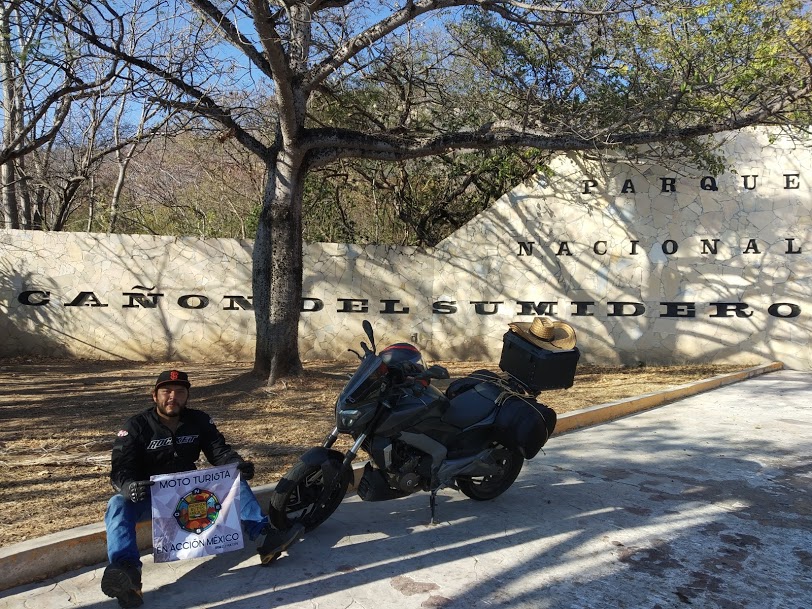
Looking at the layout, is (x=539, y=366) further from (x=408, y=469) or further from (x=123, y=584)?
(x=123, y=584)

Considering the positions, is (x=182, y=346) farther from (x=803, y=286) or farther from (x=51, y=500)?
(x=803, y=286)

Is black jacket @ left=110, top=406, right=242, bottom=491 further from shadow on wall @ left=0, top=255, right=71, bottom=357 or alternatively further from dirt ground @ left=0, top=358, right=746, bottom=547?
shadow on wall @ left=0, top=255, right=71, bottom=357

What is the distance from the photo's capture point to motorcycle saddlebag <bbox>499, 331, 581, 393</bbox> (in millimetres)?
5121

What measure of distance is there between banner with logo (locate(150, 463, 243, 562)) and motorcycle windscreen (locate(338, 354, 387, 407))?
0.76 meters

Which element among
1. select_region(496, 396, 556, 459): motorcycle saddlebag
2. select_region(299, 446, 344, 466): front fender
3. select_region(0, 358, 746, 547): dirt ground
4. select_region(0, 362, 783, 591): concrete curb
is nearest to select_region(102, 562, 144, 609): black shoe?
select_region(0, 362, 783, 591): concrete curb

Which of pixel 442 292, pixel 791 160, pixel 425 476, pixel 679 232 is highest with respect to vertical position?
pixel 791 160

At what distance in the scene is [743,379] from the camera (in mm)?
11359

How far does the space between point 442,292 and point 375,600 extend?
952 centimetres

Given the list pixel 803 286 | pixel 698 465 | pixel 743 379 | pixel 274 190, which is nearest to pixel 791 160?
pixel 803 286

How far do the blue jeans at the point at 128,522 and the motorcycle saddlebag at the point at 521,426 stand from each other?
179 cm

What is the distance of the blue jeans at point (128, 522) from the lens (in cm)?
344

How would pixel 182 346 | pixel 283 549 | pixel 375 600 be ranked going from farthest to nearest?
pixel 182 346 < pixel 283 549 < pixel 375 600

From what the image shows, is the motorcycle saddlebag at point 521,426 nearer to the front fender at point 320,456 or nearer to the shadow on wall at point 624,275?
the front fender at point 320,456

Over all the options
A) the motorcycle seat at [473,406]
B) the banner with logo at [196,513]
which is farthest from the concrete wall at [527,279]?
the banner with logo at [196,513]
